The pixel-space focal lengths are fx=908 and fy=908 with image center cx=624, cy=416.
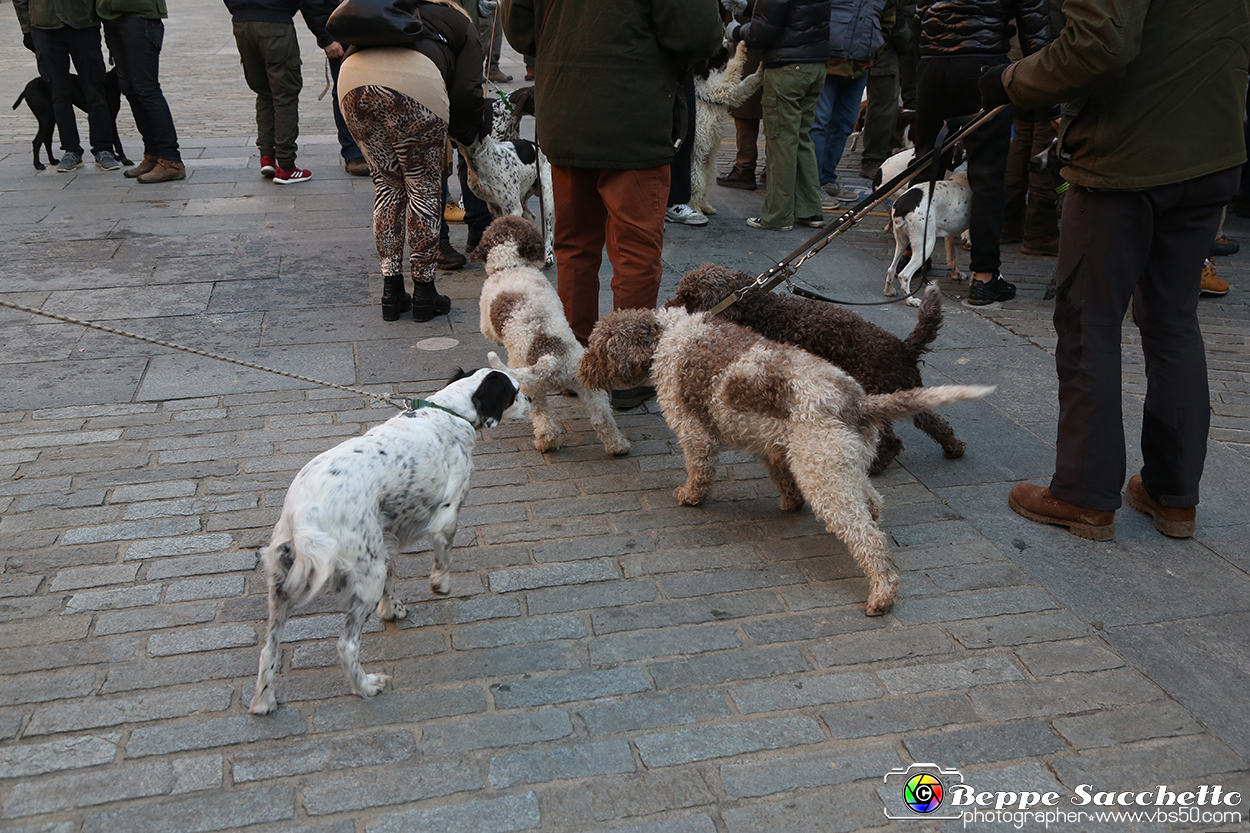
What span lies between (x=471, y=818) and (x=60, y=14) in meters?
9.88

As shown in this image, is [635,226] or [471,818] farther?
[635,226]

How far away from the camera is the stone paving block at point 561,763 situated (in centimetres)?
255

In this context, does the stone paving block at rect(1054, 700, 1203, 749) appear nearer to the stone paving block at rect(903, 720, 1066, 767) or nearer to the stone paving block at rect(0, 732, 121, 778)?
the stone paving block at rect(903, 720, 1066, 767)

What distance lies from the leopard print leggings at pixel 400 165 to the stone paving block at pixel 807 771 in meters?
4.38

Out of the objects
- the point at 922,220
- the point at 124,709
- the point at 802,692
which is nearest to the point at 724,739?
the point at 802,692

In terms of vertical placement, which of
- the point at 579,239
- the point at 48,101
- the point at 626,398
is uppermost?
the point at 48,101

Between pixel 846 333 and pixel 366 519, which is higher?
pixel 846 333

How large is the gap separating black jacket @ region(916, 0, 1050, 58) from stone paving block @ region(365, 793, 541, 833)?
6.20 m

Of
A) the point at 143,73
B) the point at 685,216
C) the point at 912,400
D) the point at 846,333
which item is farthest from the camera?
the point at 143,73

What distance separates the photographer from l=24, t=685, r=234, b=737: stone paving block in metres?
2.73

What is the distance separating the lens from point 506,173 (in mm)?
6902

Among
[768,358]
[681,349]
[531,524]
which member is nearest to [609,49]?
[681,349]

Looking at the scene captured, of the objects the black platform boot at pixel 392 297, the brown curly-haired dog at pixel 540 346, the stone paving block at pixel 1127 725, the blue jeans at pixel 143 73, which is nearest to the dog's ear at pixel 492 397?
the brown curly-haired dog at pixel 540 346

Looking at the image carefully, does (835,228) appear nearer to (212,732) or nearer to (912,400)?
(912,400)
